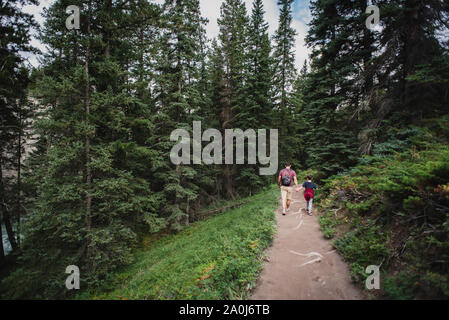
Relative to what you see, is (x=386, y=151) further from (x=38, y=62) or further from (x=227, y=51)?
(x=38, y=62)

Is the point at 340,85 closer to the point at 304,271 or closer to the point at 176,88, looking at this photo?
the point at 304,271

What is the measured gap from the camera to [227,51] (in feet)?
55.1

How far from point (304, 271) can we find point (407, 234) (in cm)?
241

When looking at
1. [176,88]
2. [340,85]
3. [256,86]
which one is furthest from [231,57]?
[340,85]

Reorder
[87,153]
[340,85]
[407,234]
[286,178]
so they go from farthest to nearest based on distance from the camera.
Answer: [340,85]
[286,178]
[87,153]
[407,234]

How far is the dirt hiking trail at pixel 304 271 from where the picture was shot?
11.2 feet

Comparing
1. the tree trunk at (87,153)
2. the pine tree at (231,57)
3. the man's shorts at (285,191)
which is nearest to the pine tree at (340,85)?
the man's shorts at (285,191)

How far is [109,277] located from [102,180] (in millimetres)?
4146

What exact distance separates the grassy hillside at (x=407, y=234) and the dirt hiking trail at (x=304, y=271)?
1.08 ft

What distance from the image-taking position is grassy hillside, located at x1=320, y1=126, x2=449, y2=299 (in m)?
2.74

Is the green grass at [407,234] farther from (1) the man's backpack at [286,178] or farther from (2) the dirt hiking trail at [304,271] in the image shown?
(1) the man's backpack at [286,178]

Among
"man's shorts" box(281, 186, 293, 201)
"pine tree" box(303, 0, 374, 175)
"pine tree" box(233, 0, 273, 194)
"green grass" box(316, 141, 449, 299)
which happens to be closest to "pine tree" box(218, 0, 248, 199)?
→ "pine tree" box(233, 0, 273, 194)

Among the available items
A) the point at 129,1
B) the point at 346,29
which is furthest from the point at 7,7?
the point at 346,29

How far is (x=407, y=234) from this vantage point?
3561mm
